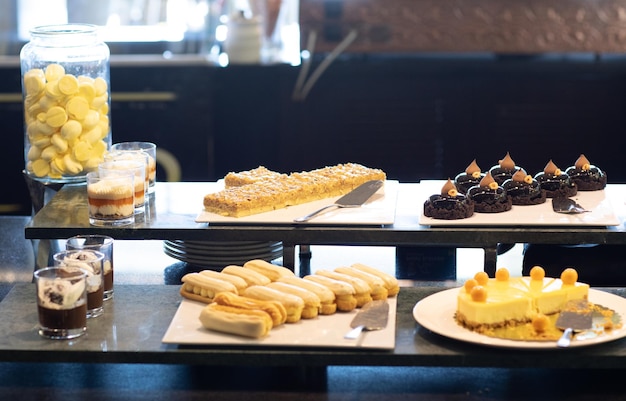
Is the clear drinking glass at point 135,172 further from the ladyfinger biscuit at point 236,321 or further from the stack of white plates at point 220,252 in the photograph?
the ladyfinger biscuit at point 236,321

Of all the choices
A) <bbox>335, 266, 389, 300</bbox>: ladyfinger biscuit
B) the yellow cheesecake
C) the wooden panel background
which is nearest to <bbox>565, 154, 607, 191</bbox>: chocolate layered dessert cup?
the yellow cheesecake

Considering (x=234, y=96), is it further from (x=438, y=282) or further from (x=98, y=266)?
(x=98, y=266)

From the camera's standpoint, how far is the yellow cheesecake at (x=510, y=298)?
2174mm

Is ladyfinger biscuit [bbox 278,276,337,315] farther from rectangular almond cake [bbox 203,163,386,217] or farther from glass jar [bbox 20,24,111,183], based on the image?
glass jar [bbox 20,24,111,183]

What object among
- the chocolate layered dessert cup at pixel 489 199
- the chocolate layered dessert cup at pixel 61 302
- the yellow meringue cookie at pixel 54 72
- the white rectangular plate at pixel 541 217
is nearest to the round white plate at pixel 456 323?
the white rectangular plate at pixel 541 217

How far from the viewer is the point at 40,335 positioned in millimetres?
2238

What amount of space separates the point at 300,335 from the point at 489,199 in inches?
30.7

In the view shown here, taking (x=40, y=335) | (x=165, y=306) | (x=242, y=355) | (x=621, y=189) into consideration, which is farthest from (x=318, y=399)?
(x=621, y=189)

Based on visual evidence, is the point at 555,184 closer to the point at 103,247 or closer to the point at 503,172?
the point at 503,172

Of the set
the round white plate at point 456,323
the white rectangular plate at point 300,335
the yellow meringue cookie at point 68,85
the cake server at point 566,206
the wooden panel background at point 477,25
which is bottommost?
the white rectangular plate at point 300,335

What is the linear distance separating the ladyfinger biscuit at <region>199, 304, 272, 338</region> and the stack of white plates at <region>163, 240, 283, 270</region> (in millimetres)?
722

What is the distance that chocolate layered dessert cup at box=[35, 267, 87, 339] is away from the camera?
7.06 feet

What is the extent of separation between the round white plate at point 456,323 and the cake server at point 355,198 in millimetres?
442

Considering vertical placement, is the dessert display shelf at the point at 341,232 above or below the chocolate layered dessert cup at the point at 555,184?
below
